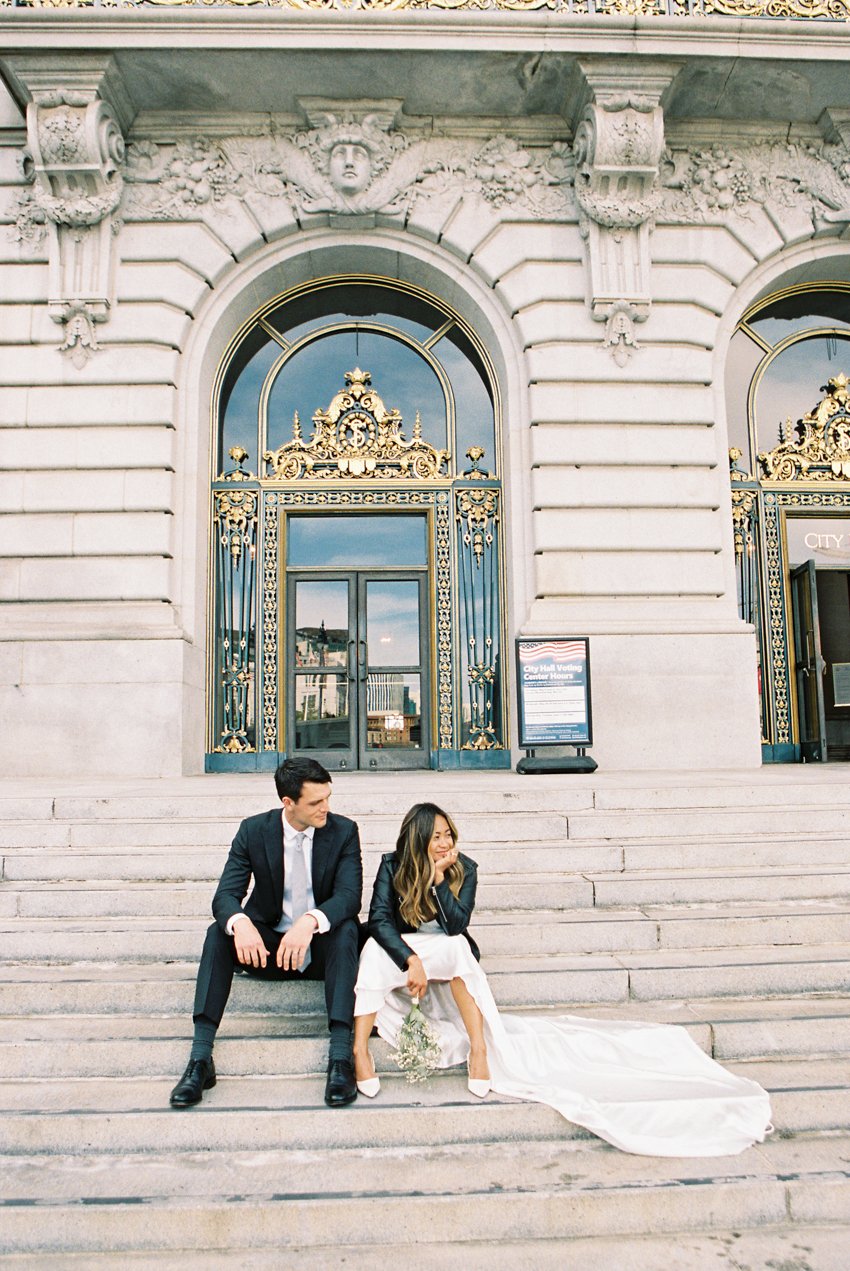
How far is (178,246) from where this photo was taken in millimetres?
12852

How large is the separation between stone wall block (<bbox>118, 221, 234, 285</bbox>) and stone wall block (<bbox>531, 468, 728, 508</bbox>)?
210 inches

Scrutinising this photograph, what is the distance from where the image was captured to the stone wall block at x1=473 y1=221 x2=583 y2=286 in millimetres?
12984

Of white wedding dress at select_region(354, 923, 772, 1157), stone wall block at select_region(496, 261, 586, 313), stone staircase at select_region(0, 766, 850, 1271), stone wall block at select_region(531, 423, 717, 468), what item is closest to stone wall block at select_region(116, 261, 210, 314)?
Result: stone wall block at select_region(496, 261, 586, 313)

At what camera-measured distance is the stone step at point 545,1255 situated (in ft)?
11.4

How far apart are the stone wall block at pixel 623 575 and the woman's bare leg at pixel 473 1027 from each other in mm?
8145

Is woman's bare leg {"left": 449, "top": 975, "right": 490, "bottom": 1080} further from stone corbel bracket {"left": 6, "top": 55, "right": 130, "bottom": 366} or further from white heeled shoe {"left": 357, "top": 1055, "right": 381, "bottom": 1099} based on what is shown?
stone corbel bracket {"left": 6, "top": 55, "right": 130, "bottom": 366}

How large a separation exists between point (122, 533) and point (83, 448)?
1280mm

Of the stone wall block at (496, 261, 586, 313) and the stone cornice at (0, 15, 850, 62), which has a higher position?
the stone cornice at (0, 15, 850, 62)

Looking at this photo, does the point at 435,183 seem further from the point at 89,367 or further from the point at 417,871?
the point at 417,871

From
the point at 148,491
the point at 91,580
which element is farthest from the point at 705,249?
the point at 91,580

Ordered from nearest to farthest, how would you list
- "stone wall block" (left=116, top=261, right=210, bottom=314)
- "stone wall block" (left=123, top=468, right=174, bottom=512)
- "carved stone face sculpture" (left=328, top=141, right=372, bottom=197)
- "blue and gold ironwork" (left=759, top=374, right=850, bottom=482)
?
"stone wall block" (left=123, top=468, right=174, bottom=512), "stone wall block" (left=116, top=261, right=210, bottom=314), "carved stone face sculpture" (left=328, top=141, right=372, bottom=197), "blue and gold ironwork" (left=759, top=374, right=850, bottom=482)

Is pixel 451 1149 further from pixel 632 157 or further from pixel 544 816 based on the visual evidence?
pixel 632 157

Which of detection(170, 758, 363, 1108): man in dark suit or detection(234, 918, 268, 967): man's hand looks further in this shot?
detection(234, 918, 268, 967): man's hand

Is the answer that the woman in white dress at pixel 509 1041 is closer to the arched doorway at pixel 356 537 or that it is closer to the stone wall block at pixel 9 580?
the arched doorway at pixel 356 537
